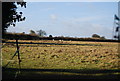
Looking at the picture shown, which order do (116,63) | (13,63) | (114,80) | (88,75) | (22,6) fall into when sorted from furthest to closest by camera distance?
(116,63) → (13,63) → (22,6) → (88,75) → (114,80)

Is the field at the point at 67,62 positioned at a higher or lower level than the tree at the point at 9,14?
lower

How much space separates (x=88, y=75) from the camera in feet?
30.7

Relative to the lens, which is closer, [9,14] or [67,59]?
[9,14]

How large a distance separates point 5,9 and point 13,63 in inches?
140

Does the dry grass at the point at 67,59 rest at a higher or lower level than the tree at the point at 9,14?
lower

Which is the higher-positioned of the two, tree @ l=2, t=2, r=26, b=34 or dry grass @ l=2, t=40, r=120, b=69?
tree @ l=2, t=2, r=26, b=34

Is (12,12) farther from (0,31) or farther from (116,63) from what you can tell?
(116,63)

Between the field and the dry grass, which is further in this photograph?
the dry grass

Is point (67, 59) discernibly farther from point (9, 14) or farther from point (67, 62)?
point (9, 14)

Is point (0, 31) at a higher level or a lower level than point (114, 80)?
higher

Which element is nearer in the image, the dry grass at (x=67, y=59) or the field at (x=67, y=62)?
the field at (x=67, y=62)

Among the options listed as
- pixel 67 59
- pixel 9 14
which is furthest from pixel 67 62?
pixel 9 14

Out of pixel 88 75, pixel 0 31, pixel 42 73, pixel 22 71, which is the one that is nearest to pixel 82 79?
pixel 88 75

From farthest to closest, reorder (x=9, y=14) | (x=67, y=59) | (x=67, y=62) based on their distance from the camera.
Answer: (x=67, y=59), (x=67, y=62), (x=9, y=14)
